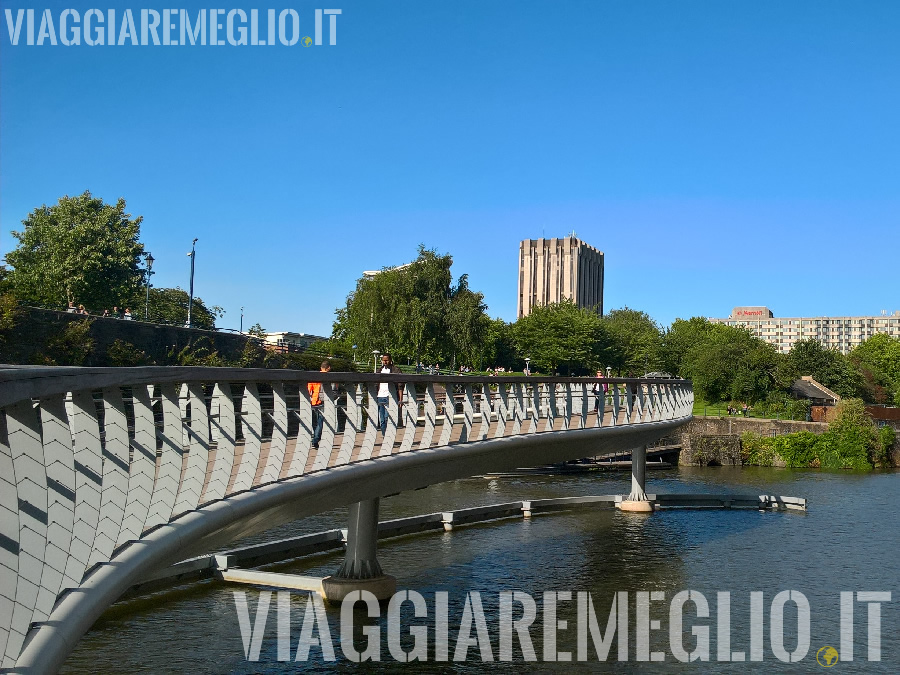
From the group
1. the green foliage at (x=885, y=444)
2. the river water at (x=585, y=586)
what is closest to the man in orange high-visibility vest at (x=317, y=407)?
the river water at (x=585, y=586)

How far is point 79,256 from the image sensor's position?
58.5 meters

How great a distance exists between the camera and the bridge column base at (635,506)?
31.6 metres

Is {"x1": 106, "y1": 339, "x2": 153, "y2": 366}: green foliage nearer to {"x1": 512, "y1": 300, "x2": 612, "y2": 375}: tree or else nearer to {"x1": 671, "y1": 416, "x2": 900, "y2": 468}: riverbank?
{"x1": 671, "y1": 416, "x2": 900, "y2": 468}: riverbank

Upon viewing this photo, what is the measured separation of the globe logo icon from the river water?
0.13 meters

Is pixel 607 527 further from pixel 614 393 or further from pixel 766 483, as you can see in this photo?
pixel 766 483

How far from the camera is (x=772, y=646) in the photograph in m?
15.5

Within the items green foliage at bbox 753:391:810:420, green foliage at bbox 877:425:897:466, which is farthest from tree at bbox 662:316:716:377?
green foliage at bbox 877:425:897:466

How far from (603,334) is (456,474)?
276ft

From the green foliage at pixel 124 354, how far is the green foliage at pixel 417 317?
1064 inches

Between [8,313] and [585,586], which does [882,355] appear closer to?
[585,586]

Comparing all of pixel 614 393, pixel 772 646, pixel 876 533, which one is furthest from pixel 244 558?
pixel 876 533

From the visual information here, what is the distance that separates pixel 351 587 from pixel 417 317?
46.9m

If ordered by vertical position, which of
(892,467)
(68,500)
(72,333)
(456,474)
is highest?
(72,333)

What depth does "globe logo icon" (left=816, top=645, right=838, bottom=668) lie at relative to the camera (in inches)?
582
